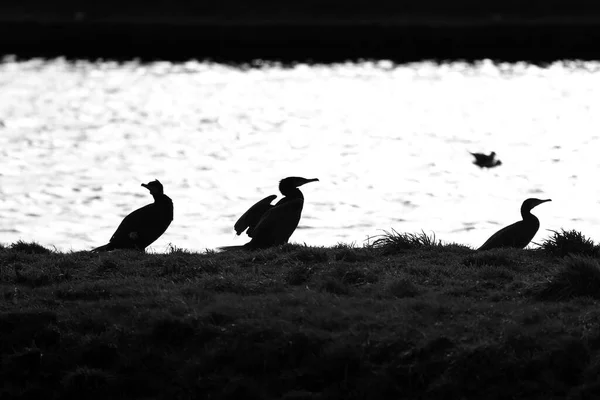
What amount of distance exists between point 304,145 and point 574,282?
33996 millimetres

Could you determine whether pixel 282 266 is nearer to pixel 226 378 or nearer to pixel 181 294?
pixel 181 294

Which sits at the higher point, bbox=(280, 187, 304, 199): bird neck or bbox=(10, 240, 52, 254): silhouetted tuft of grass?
bbox=(280, 187, 304, 199): bird neck

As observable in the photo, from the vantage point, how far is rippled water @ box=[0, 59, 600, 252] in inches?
995

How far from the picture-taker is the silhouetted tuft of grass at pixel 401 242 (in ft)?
42.5

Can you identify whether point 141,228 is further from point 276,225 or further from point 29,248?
point 276,225

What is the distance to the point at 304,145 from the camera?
145 feet

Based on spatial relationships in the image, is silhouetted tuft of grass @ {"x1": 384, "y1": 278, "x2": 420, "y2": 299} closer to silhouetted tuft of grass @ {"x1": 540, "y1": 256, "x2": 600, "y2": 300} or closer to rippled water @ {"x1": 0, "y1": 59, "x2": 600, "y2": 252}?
silhouetted tuft of grass @ {"x1": 540, "y1": 256, "x2": 600, "y2": 300}

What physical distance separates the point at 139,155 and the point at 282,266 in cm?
2986

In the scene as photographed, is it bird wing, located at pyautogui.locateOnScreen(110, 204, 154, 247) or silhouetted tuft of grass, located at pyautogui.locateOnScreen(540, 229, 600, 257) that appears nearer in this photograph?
silhouetted tuft of grass, located at pyautogui.locateOnScreen(540, 229, 600, 257)

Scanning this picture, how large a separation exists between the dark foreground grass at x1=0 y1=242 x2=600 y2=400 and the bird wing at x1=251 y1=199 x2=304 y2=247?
7.39ft

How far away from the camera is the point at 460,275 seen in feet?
37.8

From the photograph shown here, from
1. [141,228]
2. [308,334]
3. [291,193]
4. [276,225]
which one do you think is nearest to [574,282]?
[308,334]

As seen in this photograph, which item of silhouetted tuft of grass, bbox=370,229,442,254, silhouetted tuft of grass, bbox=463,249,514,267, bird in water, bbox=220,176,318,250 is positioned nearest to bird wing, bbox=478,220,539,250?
silhouetted tuft of grass, bbox=370,229,442,254

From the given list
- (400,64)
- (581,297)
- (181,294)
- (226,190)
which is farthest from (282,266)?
(400,64)
